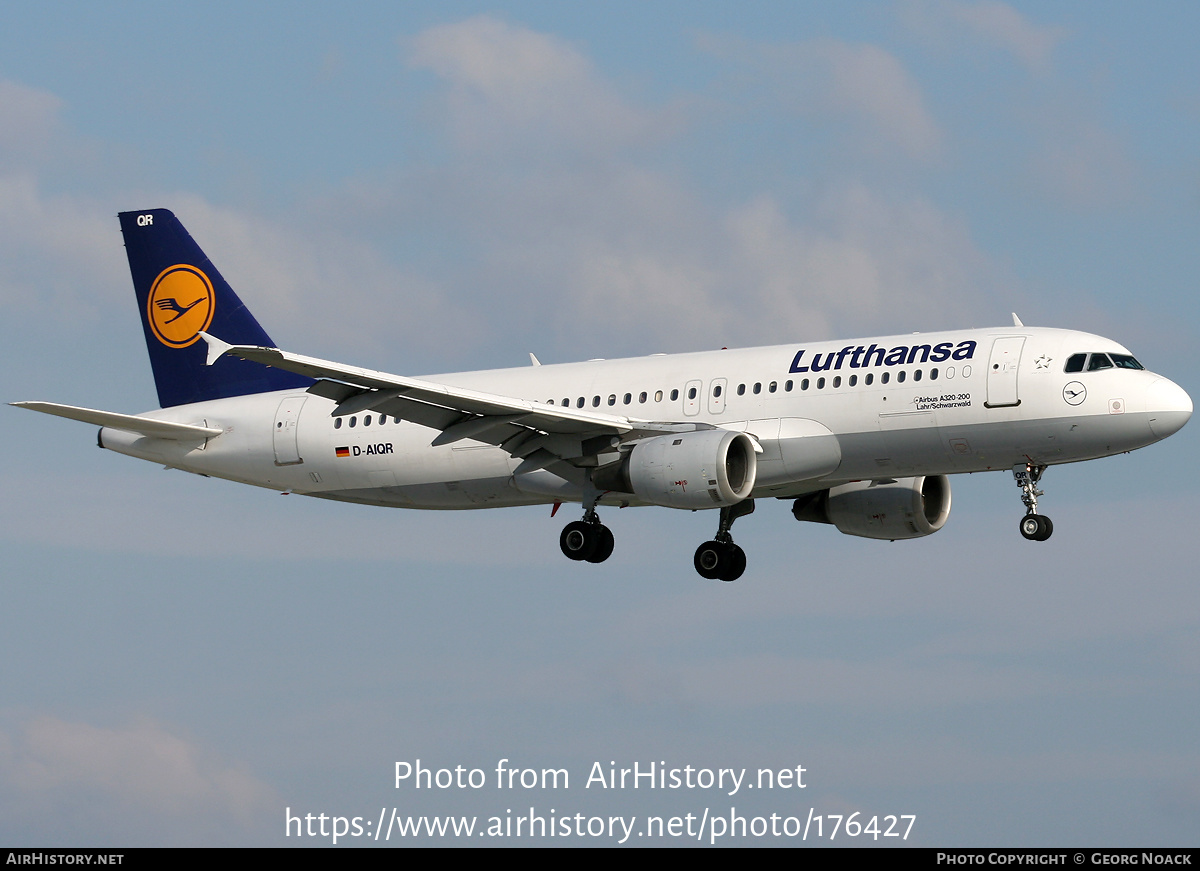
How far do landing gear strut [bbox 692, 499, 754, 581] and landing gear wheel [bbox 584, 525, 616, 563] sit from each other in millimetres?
2945

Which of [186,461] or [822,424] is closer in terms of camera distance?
[822,424]

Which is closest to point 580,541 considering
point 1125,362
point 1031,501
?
point 1031,501

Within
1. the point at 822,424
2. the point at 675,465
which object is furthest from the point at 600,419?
the point at 822,424

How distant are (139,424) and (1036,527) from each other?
21.3 meters

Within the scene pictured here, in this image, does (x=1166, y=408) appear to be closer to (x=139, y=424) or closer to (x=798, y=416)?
(x=798, y=416)

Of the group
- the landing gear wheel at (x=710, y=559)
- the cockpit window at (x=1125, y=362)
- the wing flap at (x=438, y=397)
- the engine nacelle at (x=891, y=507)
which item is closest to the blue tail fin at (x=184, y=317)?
the wing flap at (x=438, y=397)

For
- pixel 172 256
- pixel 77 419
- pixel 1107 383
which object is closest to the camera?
pixel 1107 383

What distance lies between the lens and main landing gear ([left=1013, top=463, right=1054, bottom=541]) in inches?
1416

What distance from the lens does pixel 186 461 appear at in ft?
142

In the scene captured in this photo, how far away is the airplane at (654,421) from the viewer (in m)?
34.9

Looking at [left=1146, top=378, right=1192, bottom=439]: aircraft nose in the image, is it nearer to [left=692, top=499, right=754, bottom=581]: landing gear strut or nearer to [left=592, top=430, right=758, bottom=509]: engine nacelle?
[left=592, top=430, right=758, bottom=509]: engine nacelle

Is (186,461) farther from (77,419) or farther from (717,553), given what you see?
(717,553)

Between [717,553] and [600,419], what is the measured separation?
5.98 m

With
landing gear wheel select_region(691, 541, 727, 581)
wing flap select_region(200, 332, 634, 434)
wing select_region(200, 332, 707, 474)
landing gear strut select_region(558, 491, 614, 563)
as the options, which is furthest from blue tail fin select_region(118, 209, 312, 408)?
landing gear wheel select_region(691, 541, 727, 581)
